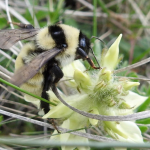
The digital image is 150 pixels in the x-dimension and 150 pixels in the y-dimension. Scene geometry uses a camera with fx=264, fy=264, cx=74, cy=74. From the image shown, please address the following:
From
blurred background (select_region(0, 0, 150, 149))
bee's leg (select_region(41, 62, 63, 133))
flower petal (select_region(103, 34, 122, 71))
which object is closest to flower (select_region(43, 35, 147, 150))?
flower petal (select_region(103, 34, 122, 71))

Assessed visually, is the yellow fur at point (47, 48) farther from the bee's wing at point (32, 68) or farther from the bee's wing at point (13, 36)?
the bee's wing at point (13, 36)

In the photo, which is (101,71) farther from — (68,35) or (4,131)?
(4,131)

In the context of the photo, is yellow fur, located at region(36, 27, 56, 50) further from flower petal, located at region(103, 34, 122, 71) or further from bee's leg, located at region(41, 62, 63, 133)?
flower petal, located at region(103, 34, 122, 71)

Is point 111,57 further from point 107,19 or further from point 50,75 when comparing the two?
point 107,19

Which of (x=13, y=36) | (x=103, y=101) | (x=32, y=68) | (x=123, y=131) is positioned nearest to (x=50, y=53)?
(x=32, y=68)

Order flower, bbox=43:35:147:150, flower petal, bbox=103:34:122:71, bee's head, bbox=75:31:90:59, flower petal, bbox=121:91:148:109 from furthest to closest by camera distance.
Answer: flower petal, bbox=121:91:148:109
flower petal, bbox=103:34:122:71
flower, bbox=43:35:147:150
bee's head, bbox=75:31:90:59

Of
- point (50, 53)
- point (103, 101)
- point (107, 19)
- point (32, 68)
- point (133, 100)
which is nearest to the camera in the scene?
point (32, 68)

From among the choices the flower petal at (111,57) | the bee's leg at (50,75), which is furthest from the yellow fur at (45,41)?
the flower petal at (111,57)
